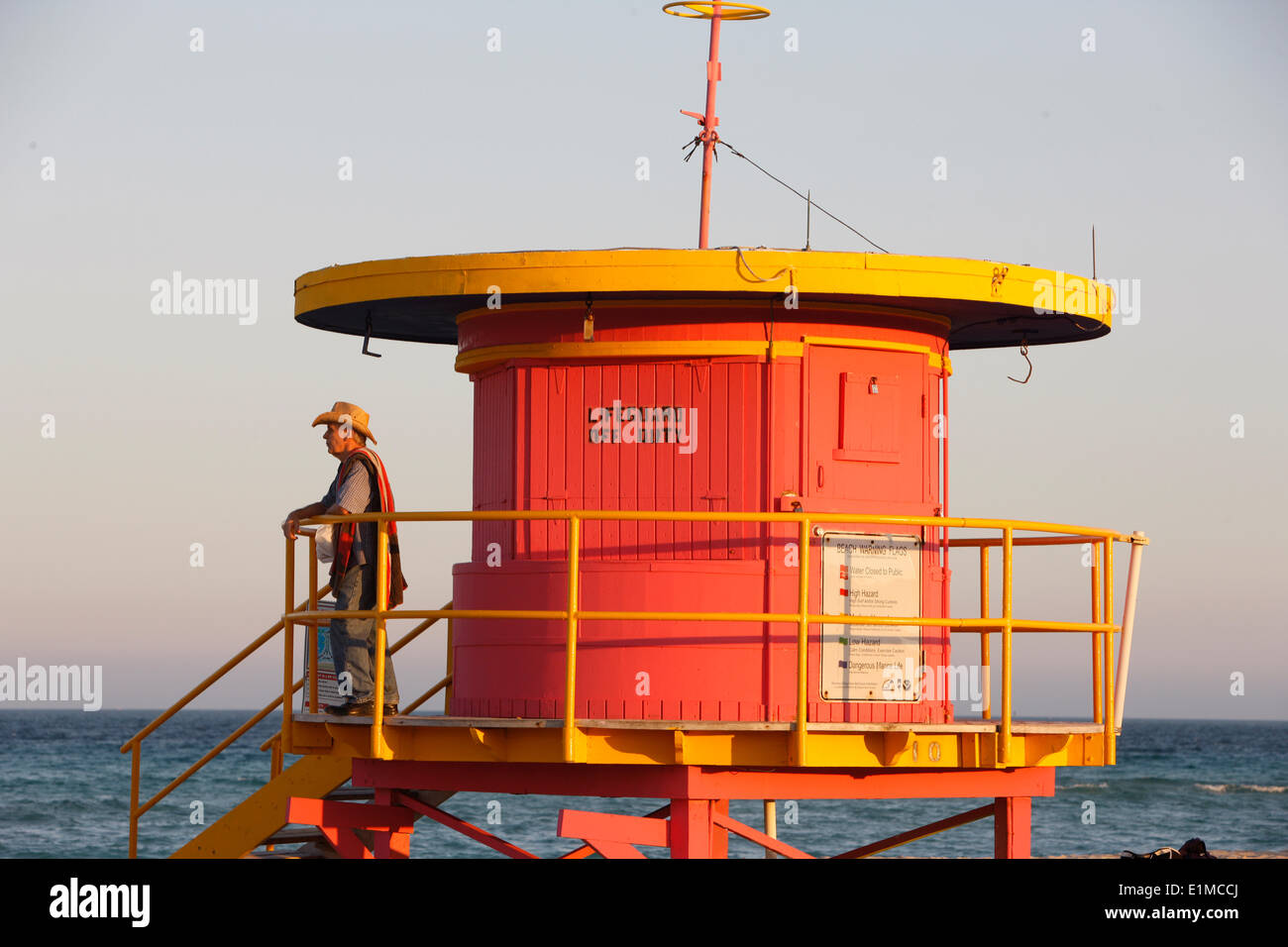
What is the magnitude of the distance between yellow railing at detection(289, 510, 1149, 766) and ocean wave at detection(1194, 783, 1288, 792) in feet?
197

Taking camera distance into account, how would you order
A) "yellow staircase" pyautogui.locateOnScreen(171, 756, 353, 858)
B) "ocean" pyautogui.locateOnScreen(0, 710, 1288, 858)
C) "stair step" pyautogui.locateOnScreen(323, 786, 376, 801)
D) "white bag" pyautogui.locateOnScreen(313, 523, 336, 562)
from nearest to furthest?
"white bag" pyautogui.locateOnScreen(313, 523, 336, 562), "yellow staircase" pyautogui.locateOnScreen(171, 756, 353, 858), "stair step" pyautogui.locateOnScreen(323, 786, 376, 801), "ocean" pyautogui.locateOnScreen(0, 710, 1288, 858)

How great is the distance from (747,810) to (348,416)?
178 ft

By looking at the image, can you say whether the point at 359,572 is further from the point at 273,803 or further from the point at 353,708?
the point at 273,803

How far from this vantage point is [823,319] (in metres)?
12.8

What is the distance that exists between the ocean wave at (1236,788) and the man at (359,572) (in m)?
62.1

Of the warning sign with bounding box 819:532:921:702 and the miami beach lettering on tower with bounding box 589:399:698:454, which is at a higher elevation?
the miami beach lettering on tower with bounding box 589:399:698:454

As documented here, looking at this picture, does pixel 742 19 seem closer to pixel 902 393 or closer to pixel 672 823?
pixel 902 393

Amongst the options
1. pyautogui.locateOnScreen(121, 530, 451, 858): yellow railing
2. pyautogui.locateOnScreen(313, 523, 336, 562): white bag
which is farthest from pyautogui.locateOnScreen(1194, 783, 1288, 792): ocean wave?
pyautogui.locateOnScreen(313, 523, 336, 562): white bag

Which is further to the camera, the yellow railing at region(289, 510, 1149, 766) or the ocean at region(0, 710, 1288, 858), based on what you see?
the ocean at region(0, 710, 1288, 858)

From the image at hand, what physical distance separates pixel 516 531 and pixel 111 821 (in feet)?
148

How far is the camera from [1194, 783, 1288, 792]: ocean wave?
230 ft

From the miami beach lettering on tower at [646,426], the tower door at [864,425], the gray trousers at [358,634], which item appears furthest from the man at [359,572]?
the tower door at [864,425]

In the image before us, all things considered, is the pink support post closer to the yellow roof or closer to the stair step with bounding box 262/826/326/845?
the yellow roof
